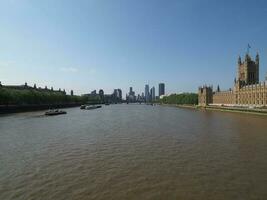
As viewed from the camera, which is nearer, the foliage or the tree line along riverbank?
the tree line along riverbank

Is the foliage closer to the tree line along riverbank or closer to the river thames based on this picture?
the tree line along riverbank

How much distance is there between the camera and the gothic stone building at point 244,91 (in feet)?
428

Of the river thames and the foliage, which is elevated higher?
the foliage

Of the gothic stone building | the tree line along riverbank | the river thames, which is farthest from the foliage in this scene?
the gothic stone building

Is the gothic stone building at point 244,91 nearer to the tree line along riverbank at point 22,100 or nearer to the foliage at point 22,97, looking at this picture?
the tree line along riverbank at point 22,100

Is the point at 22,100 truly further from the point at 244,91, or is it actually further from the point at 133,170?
the point at 133,170

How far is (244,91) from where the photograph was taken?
14762cm

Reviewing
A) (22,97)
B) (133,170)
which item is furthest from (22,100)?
(133,170)

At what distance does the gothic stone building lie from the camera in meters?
130

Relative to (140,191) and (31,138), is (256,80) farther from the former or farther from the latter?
(140,191)

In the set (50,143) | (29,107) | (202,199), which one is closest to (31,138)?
(50,143)

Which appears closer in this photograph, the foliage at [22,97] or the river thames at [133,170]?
the river thames at [133,170]

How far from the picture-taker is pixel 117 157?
82.5 ft

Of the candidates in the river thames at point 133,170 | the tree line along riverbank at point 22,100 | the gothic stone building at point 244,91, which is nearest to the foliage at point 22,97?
the tree line along riverbank at point 22,100
